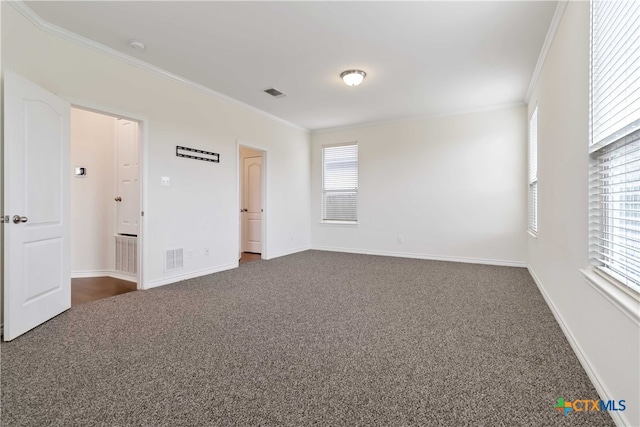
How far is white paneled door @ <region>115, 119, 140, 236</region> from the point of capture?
4281mm

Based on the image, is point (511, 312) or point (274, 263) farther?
point (274, 263)

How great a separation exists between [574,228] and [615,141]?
823 mm

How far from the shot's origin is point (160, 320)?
271cm

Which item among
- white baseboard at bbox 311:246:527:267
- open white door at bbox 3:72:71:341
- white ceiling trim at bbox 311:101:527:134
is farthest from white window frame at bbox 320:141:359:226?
open white door at bbox 3:72:71:341

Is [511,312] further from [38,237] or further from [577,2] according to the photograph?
[38,237]

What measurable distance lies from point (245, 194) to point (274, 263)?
2.13m

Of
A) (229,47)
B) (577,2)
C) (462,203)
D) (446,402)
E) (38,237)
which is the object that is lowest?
(446,402)

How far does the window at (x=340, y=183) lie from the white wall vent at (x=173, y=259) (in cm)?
349

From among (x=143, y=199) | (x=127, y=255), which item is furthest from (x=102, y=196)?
(x=143, y=199)

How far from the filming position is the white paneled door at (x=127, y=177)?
428cm

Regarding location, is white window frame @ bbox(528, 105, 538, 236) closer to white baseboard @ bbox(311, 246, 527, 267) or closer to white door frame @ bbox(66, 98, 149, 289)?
white baseboard @ bbox(311, 246, 527, 267)

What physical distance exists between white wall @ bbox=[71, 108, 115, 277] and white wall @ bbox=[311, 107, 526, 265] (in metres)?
4.02

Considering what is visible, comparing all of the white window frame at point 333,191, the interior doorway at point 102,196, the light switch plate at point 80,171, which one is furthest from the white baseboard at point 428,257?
the light switch plate at point 80,171

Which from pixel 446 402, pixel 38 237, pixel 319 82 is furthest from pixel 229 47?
pixel 446 402
